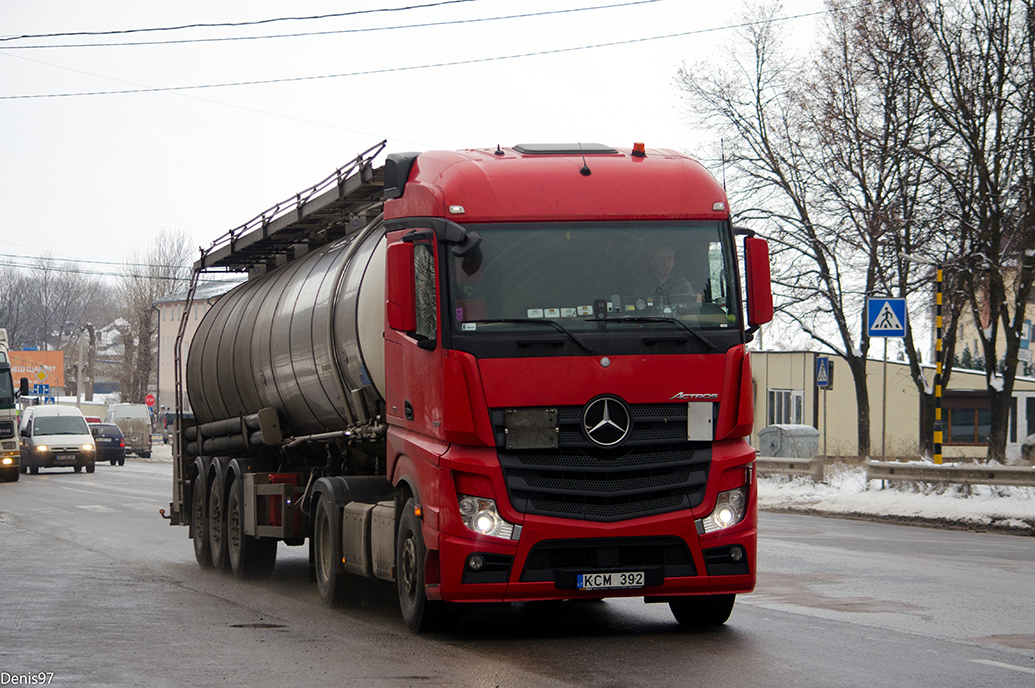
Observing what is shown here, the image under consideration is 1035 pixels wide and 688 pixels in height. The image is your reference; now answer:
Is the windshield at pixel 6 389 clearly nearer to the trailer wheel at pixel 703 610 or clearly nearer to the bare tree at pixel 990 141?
the bare tree at pixel 990 141

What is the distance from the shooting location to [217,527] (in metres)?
15.1

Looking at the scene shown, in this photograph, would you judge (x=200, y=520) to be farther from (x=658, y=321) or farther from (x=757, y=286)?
(x=757, y=286)

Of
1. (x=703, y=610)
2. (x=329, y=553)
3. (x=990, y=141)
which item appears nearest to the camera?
(x=703, y=610)

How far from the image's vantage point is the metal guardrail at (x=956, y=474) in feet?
69.1

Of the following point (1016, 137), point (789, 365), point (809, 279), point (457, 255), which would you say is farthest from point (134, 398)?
point (457, 255)

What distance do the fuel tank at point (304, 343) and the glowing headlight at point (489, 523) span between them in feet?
6.85

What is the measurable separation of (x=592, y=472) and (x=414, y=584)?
1613mm

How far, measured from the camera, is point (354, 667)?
26.5 feet

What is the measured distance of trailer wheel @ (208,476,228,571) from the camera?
1489 cm

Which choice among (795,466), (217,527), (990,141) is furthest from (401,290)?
(990,141)

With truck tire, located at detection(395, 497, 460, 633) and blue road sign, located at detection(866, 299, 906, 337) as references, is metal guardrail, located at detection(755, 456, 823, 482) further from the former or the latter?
truck tire, located at detection(395, 497, 460, 633)

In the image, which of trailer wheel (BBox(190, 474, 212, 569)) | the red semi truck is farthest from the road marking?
trailer wheel (BBox(190, 474, 212, 569))

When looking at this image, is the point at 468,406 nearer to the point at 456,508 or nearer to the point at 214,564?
the point at 456,508

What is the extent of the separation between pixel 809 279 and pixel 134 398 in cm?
7092
